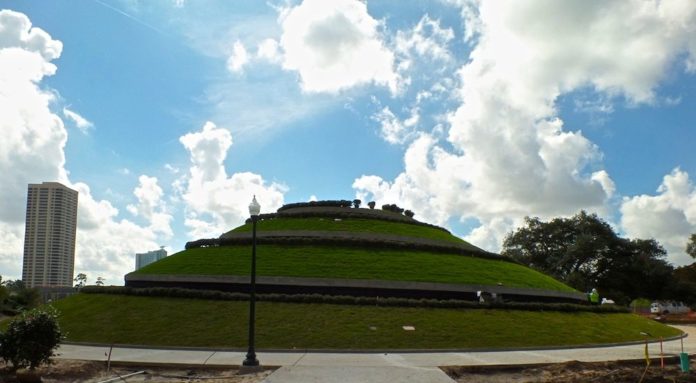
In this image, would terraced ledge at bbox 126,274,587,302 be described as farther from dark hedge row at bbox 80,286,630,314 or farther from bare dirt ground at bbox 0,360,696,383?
bare dirt ground at bbox 0,360,696,383

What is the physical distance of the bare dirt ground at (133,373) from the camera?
1639 centimetres

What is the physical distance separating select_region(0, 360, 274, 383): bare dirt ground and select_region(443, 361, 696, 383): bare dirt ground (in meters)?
6.88

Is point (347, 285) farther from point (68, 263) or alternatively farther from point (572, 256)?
point (68, 263)

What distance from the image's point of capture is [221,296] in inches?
1196

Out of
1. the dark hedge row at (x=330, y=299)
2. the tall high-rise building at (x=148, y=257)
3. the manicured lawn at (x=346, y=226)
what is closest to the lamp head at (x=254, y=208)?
the dark hedge row at (x=330, y=299)

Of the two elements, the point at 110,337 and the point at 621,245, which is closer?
the point at 110,337

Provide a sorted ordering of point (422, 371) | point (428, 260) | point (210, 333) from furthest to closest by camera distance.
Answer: point (428, 260), point (210, 333), point (422, 371)

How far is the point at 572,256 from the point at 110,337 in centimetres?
6290

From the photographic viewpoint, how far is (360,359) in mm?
21016

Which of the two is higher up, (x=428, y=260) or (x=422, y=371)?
(x=428, y=260)

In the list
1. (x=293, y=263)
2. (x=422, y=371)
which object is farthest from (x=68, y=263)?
(x=422, y=371)

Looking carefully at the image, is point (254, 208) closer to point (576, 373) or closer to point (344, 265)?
point (576, 373)

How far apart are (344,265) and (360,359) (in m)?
14.1

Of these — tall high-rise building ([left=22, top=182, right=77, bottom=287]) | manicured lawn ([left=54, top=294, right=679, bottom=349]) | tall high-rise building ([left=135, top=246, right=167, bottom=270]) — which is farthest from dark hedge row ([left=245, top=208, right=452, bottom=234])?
tall high-rise building ([left=22, top=182, right=77, bottom=287])
